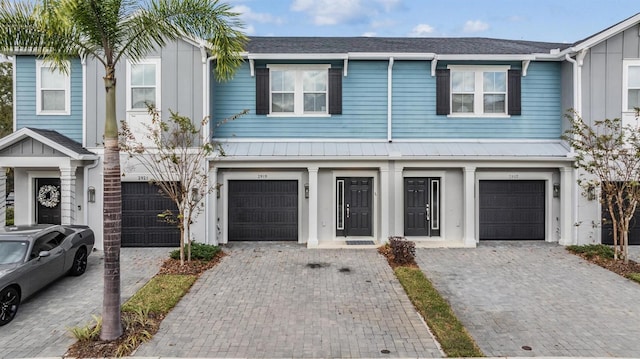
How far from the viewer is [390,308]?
7.36 meters

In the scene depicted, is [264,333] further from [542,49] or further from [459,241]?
[542,49]

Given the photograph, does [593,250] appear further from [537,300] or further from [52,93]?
[52,93]

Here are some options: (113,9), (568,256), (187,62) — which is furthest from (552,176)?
(113,9)

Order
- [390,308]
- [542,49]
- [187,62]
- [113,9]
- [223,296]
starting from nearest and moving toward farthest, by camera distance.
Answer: [113,9] → [390,308] → [223,296] → [187,62] → [542,49]

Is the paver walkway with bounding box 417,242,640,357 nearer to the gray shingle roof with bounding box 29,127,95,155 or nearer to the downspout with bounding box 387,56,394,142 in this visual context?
the downspout with bounding box 387,56,394,142

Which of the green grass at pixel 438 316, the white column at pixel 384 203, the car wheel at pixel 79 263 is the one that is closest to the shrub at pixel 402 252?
the green grass at pixel 438 316

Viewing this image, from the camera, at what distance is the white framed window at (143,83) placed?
1194cm

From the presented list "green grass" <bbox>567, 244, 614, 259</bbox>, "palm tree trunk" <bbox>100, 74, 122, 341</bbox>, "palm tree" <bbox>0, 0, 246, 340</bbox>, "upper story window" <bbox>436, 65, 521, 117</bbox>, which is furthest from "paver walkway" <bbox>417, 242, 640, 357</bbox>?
"palm tree" <bbox>0, 0, 246, 340</bbox>

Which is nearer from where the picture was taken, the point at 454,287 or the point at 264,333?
the point at 264,333

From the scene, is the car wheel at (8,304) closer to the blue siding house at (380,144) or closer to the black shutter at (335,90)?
the blue siding house at (380,144)

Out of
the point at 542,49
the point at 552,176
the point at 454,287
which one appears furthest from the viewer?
the point at 542,49

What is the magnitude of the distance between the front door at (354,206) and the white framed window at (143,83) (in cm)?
635

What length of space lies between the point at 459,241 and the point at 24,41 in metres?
12.2

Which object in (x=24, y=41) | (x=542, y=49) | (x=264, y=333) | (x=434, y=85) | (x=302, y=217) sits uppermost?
(x=542, y=49)
